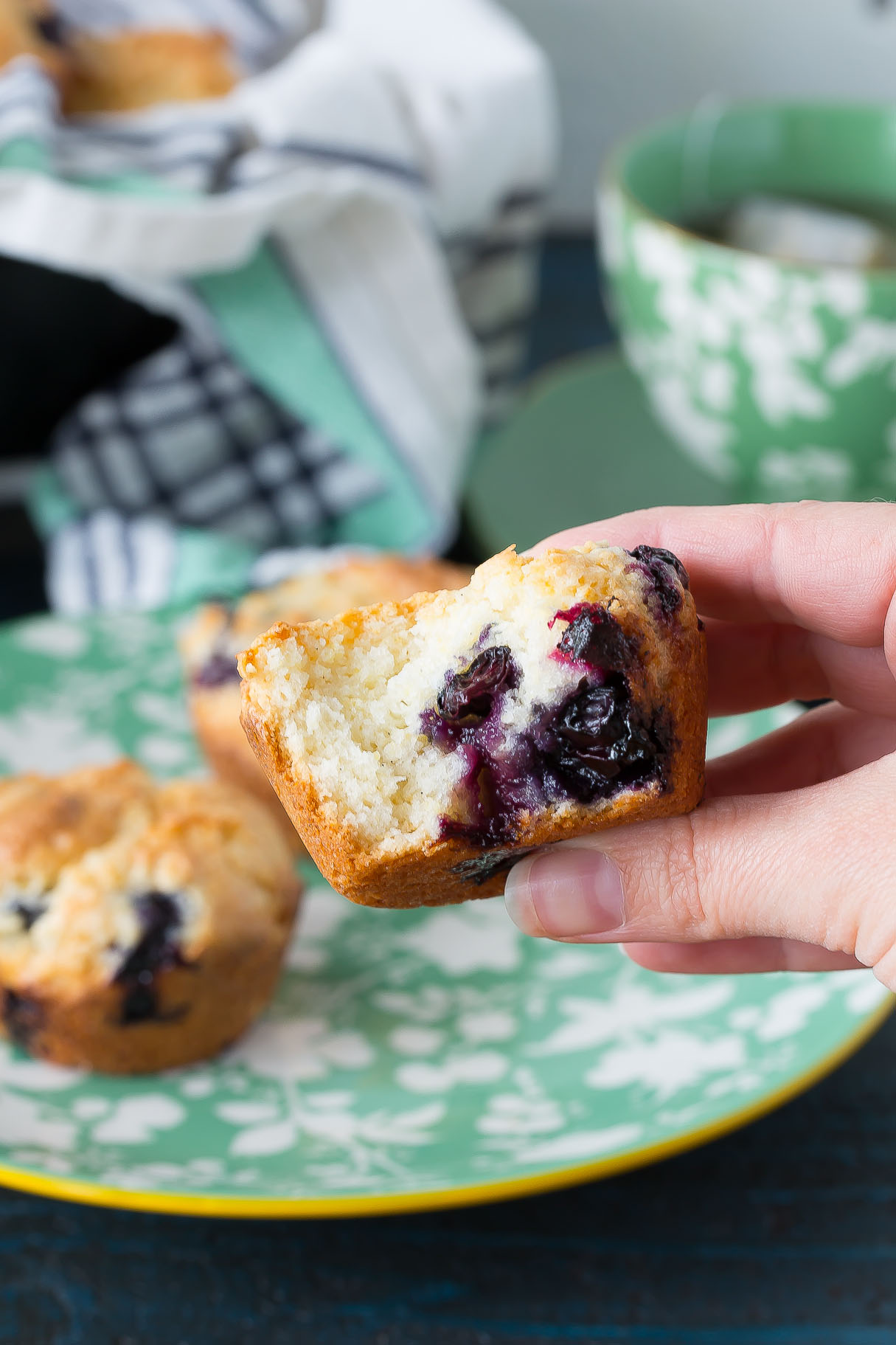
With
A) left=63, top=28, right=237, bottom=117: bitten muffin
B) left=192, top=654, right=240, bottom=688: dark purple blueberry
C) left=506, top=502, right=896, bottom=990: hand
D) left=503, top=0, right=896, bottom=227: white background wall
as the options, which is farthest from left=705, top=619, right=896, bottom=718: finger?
left=503, top=0, right=896, bottom=227: white background wall

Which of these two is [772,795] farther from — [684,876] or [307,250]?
[307,250]

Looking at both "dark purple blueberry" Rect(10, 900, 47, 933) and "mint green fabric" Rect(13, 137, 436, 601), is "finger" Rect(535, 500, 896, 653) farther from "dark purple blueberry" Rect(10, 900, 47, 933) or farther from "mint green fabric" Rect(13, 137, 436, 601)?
"mint green fabric" Rect(13, 137, 436, 601)

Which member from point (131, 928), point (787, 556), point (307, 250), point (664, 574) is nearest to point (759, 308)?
point (307, 250)

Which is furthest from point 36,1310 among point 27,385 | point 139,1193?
point 27,385

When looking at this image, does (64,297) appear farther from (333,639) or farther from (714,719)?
(333,639)

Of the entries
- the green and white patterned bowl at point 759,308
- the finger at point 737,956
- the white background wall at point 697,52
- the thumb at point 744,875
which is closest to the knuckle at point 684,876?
the thumb at point 744,875

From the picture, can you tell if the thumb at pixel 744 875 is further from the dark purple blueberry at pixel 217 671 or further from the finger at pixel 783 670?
the dark purple blueberry at pixel 217 671
